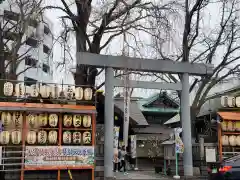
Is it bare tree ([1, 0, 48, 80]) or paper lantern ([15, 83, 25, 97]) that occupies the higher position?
bare tree ([1, 0, 48, 80])

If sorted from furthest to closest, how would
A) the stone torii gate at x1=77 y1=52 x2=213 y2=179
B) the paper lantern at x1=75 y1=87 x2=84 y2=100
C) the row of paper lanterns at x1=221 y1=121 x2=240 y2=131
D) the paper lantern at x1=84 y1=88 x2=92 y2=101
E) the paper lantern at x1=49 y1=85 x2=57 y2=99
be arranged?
the row of paper lanterns at x1=221 y1=121 x2=240 y2=131 → the stone torii gate at x1=77 y1=52 x2=213 y2=179 → the paper lantern at x1=84 y1=88 x2=92 y2=101 → the paper lantern at x1=75 y1=87 x2=84 y2=100 → the paper lantern at x1=49 y1=85 x2=57 y2=99

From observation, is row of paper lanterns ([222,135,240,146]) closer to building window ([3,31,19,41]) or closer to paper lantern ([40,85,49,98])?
paper lantern ([40,85,49,98])

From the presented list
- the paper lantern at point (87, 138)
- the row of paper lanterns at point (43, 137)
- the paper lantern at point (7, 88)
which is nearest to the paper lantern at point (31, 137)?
the row of paper lanterns at point (43, 137)

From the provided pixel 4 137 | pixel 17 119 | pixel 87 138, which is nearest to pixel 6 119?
pixel 17 119

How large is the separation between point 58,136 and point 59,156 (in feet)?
2.50

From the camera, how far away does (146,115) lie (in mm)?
31141

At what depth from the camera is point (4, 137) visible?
12.2m

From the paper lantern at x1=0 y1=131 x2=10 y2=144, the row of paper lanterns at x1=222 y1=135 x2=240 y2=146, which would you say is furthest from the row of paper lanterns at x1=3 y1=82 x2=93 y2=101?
the row of paper lanterns at x1=222 y1=135 x2=240 y2=146

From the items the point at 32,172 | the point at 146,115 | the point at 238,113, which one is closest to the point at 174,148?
the point at 238,113

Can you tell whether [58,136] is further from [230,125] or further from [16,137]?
[230,125]

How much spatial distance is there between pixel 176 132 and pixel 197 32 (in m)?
7.69

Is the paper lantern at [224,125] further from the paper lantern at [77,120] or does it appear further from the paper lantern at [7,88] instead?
the paper lantern at [7,88]

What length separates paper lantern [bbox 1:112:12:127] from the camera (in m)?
12.2

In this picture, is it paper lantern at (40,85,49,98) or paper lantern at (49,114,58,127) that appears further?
paper lantern at (40,85,49,98)
